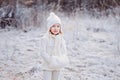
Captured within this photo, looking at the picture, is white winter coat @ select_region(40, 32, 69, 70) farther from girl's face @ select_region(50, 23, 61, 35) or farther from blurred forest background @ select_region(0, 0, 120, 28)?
blurred forest background @ select_region(0, 0, 120, 28)

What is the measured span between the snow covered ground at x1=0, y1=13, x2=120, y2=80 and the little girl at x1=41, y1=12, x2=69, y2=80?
131cm

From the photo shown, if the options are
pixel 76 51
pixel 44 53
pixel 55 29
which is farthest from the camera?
pixel 76 51

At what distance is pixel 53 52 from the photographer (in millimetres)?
3797

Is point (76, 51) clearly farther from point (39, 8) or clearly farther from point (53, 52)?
point (39, 8)

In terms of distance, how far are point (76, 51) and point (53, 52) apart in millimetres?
2793

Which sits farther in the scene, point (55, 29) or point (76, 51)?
point (76, 51)

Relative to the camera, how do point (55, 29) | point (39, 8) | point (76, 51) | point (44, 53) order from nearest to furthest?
point (44, 53) < point (55, 29) < point (76, 51) < point (39, 8)

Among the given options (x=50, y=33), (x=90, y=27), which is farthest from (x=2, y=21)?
(x=50, y=33)

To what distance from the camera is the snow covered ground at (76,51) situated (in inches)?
213

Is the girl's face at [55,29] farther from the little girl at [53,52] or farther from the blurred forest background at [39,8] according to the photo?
the blurred forest background at [39,8]

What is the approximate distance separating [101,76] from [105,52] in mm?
1307

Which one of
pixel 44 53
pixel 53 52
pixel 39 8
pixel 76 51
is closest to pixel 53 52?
pixel 53 52

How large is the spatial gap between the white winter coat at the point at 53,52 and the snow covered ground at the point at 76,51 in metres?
1.38

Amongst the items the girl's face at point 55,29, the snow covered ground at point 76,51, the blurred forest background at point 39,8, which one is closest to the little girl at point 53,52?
the girl's face at point 55,29
